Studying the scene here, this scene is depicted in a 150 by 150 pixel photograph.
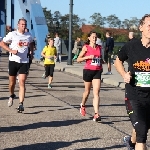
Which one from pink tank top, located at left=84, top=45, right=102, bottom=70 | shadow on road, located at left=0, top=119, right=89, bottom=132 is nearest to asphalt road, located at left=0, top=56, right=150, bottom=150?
shadow on road, located at left=0, top=119, right=89, bottom=132

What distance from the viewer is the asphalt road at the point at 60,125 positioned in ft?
24.5

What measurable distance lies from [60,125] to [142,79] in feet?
11.7

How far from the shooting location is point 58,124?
9.27m

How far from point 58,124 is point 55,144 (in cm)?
180

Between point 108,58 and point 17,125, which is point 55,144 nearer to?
point 17,125

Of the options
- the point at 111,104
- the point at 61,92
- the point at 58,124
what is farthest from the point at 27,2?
the point at 58,124

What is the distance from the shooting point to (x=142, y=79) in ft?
19.2

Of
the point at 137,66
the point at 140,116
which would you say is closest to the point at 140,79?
the point at 137,66

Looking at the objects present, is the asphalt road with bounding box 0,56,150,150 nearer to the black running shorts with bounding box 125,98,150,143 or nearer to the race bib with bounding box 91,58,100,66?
the race bib with bounding box 91,58,100,66

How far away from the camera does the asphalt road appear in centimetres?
748

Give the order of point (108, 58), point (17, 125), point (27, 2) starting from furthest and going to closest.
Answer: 1. point (27, 2)
2. point (108, 58)
3. point (17, 125)

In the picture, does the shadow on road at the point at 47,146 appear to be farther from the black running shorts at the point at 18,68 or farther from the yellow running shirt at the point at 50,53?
the yellow running shirt at the point at 50,53

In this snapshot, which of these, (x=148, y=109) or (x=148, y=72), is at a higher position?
(x=148, y=72)

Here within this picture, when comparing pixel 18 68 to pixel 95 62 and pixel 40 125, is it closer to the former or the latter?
pixel 95 62
